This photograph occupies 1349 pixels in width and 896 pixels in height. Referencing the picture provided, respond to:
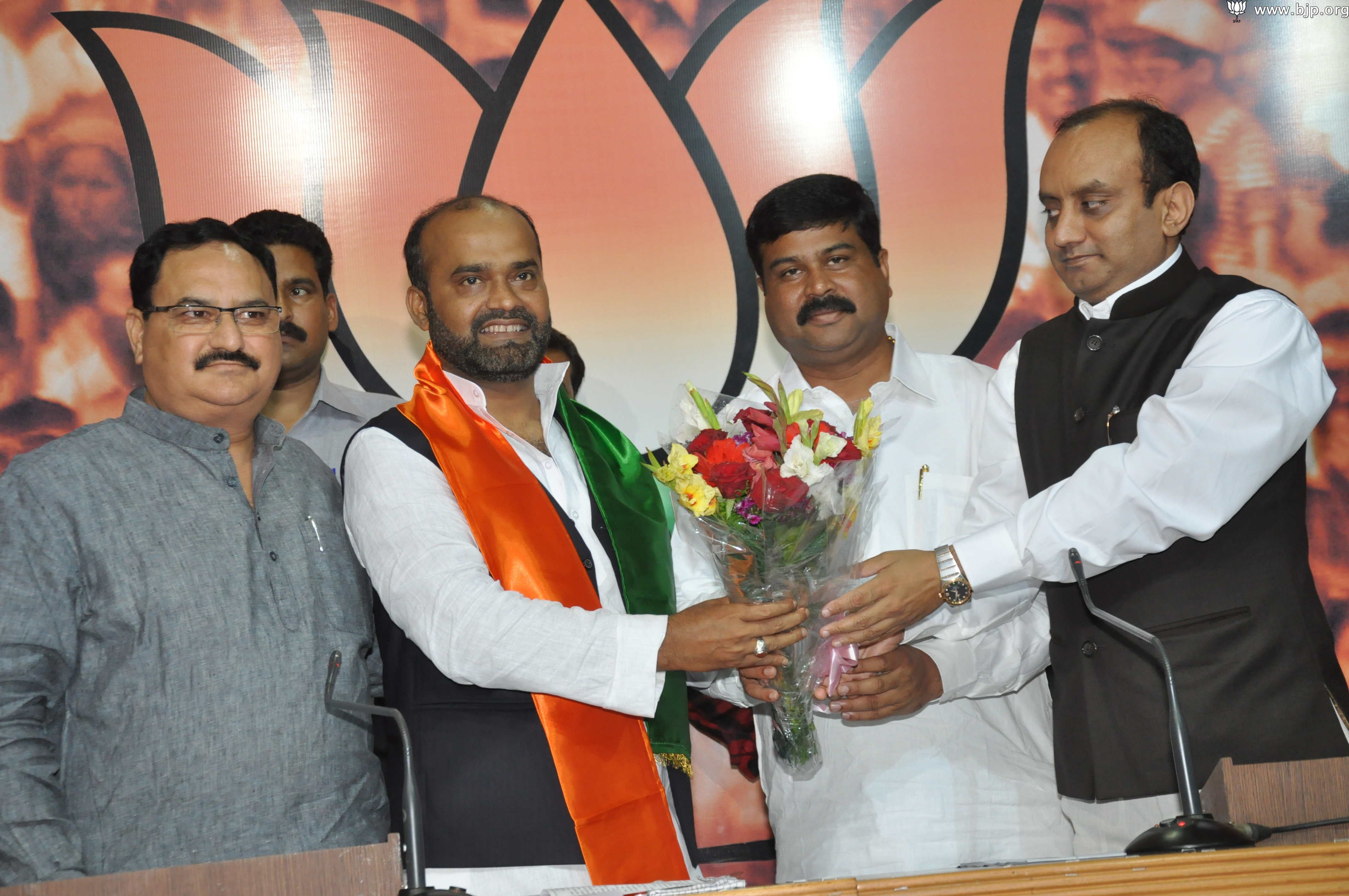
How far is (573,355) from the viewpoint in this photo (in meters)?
3.59

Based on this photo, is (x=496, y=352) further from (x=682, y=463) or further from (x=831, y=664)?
(x=831, y=664)

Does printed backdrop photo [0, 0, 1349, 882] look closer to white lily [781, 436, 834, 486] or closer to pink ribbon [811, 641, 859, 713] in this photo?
pink ribbon [811, 641, 859, 713]

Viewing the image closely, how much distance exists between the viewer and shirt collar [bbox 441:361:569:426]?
2.72 m

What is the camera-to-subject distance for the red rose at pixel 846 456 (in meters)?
2.28

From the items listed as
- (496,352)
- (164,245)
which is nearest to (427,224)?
(496,352)

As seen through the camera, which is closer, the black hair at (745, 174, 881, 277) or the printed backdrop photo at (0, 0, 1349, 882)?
the black hair at (745, 174, 881, 277)

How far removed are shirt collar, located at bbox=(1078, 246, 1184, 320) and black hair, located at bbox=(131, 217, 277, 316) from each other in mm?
1847

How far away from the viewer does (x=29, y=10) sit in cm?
370

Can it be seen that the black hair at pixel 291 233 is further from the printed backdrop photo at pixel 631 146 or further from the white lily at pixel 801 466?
the white lily at pixel 801 466

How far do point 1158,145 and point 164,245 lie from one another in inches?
83.9

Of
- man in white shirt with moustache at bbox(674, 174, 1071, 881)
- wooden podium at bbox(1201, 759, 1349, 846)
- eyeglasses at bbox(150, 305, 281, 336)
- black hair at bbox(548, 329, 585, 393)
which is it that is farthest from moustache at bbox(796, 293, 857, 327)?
wooden podium at bbox(1201, 759, 1349, 846)

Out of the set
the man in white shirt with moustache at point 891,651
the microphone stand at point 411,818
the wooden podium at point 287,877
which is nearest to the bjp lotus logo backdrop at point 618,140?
the man in white shirt with moustache at point 891,651

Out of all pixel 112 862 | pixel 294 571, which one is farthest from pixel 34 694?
pixel 294 571

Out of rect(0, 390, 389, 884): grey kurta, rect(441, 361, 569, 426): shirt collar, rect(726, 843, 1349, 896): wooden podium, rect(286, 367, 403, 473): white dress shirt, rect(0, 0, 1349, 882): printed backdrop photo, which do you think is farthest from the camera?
rect(0, 0, 1349, 882): printed backdrop photo
